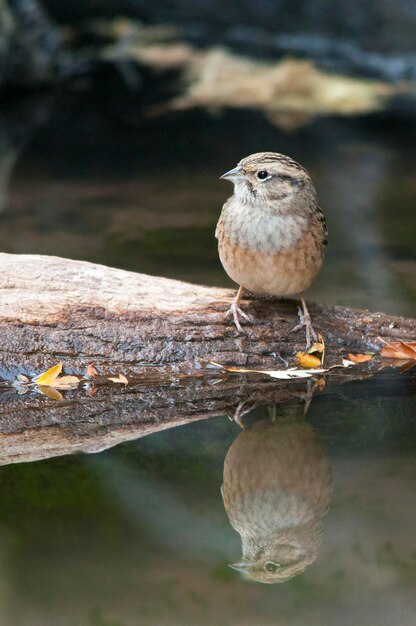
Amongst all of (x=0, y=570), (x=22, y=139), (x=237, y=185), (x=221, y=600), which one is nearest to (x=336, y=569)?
(x=221, y=600)

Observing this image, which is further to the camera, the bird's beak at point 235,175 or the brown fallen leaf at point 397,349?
the brown fallen leaf at point 397,349

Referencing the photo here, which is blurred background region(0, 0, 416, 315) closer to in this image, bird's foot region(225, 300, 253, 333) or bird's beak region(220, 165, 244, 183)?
bird's foot region(225, 300, 253, 333)

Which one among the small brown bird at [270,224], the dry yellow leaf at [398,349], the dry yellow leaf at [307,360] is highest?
the small brown bird at [270,224]

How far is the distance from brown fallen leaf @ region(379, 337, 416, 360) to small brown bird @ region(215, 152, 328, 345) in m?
0.74

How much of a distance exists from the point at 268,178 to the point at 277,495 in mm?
1896

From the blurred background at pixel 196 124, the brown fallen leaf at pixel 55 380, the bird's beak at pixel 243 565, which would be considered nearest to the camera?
the bird's beak at pixel 243 565

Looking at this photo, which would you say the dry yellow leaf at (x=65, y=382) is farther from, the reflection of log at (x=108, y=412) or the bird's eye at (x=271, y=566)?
the bird's eye at (x=271, y=566)

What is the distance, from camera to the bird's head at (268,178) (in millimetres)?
5609

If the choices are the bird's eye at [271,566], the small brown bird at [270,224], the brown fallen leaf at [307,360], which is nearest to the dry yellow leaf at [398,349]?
the brown fallen leaf at [307,360]

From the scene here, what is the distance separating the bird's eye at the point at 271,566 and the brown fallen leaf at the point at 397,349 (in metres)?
2.21

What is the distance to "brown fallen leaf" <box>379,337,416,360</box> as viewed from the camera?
6094 mm

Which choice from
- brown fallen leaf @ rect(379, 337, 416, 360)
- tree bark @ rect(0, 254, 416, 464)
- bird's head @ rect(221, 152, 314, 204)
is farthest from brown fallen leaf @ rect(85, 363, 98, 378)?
brown fallen leaf @ rect(379, 337, 416, 360)

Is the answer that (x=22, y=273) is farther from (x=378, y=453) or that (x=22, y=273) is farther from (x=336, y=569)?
(x=336, y=569)

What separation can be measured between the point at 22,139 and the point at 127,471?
880cm
